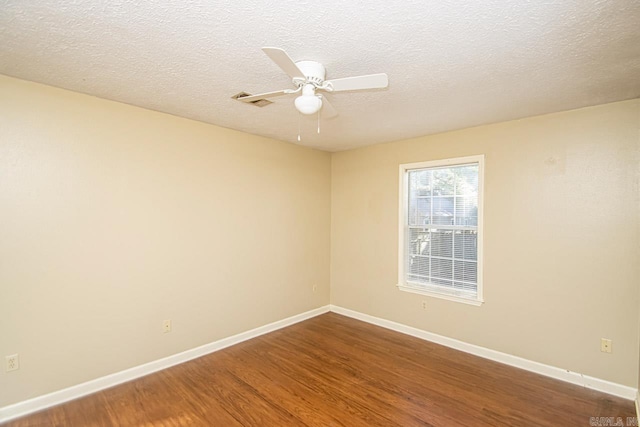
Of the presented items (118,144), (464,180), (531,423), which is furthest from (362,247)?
(118,144)

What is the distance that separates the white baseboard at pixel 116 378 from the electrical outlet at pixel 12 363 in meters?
0.27

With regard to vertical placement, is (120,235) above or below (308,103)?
below

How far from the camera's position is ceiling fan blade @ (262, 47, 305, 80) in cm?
142

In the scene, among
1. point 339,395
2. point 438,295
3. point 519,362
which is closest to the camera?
point 339,395

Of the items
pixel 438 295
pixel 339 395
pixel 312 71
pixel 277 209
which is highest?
pixel 312 71

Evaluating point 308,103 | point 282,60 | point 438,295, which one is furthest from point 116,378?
point 438,295

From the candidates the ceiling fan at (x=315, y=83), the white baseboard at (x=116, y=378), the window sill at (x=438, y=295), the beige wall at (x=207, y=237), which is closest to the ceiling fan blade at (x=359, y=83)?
the ceiling fan at (x=315, y=83)

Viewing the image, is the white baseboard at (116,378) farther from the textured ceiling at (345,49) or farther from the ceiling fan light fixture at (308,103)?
the ceiling fan light fixture at (308,103)

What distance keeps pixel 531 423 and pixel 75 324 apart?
3.66m

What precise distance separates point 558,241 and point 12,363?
4676 millimetres

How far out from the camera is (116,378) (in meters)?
2.71

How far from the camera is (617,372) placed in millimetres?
2604

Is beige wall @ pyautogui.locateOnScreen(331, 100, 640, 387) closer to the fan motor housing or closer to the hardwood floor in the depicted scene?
the hardwood floor

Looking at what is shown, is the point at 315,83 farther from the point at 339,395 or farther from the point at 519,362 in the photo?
the point at 519,362
